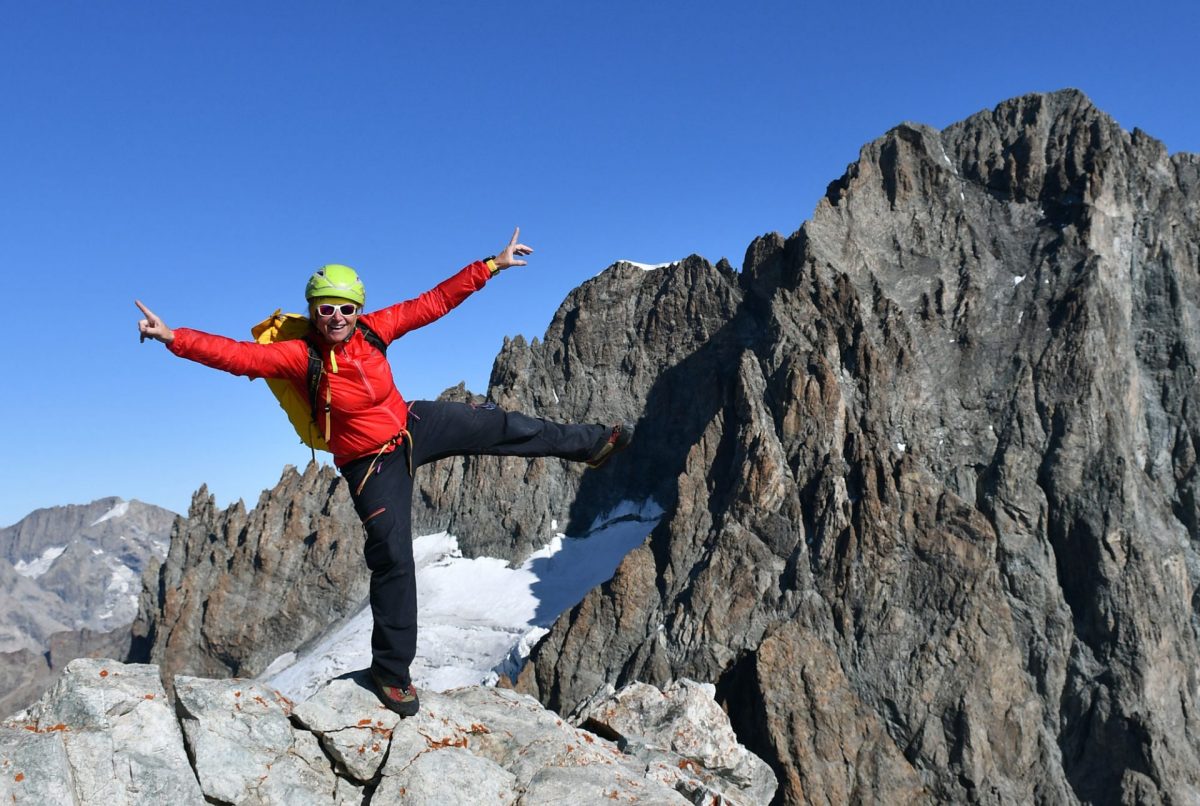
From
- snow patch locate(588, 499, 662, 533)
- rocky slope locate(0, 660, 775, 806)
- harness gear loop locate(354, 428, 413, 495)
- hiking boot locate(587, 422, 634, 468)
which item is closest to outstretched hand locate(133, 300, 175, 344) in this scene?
harness gear loop locate(354, 428, 413, 495)

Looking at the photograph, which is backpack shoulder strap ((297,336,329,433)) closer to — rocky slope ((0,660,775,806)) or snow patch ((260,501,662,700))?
rocky slope ((0,660,775,806))

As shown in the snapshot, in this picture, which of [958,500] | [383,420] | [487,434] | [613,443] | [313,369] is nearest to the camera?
[313,369]

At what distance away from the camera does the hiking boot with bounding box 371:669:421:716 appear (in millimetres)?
10352

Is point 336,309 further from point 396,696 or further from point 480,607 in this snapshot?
point 480,607

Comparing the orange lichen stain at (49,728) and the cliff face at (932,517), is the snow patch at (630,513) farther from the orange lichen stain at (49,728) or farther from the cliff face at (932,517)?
the orange lichen stain at (49,728)

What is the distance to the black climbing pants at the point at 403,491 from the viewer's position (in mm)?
9938

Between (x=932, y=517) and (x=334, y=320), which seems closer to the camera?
(x=334, y=320)

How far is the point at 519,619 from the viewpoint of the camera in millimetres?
88562

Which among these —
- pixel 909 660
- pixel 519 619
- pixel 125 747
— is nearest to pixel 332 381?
pixel 125 747

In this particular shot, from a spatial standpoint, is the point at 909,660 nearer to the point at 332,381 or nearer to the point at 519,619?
the point at 519,619

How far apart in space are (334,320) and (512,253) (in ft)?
7.40

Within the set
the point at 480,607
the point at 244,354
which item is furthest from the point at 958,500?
the point at 244,354

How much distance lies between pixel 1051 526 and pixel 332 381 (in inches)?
2590

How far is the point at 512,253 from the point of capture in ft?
33.6
